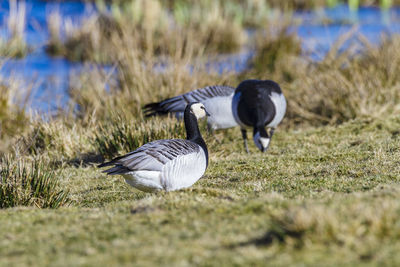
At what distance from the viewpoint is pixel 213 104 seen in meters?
10.3

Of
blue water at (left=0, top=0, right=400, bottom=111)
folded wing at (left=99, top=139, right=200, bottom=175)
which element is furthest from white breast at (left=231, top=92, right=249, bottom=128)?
folded wing at (left=99, top=139, right=200, bottom=175)

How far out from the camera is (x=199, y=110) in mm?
7602

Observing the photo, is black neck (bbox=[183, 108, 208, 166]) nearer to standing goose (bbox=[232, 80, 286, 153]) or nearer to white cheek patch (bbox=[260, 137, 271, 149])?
white cheek patch (bbox=[260, 137, 271, 149])

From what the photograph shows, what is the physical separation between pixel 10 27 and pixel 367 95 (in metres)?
15.0

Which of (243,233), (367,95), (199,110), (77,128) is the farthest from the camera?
(367,95)

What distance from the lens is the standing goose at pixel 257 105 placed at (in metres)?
10.0

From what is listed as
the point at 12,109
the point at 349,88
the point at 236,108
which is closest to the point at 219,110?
the point at 236,108

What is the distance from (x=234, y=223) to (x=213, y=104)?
18.9 ft

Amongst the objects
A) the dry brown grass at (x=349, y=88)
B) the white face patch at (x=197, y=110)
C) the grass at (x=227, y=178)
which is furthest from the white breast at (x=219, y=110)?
the dry brown grass at (x=349, y=88)

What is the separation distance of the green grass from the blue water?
676 cm

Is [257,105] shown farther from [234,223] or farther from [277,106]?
[234,223]

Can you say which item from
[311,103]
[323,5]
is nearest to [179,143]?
[311,103]

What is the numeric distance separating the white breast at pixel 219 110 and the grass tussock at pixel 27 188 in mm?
3863

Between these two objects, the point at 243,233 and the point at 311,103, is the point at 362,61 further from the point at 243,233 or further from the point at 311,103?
the point at 243,233
